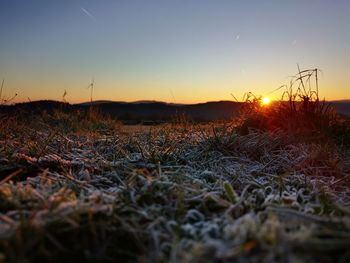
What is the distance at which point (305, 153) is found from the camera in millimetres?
3465

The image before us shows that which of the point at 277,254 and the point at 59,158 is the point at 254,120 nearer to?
the point at 59,158

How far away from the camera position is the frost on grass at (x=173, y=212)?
147cm

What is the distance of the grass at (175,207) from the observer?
1482mm

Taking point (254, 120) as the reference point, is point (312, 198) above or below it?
below

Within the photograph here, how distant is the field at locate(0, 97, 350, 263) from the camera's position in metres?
1.48

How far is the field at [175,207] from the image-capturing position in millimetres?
1482

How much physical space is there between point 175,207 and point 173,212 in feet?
0.10

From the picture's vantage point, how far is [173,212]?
1.98m

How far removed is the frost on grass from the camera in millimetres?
1473

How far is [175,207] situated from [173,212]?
30 mm

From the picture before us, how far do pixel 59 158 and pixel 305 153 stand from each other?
1942mm

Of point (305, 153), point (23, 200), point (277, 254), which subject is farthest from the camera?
point (305, 153)

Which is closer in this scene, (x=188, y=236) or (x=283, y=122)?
(x=188, y=236)

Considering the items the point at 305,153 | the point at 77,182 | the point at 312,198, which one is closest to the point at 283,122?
the point at 305,153
